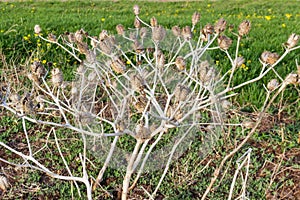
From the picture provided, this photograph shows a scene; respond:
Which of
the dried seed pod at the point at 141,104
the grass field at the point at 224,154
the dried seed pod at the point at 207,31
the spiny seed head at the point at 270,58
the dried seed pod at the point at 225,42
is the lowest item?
the grass field at the point at 224,154

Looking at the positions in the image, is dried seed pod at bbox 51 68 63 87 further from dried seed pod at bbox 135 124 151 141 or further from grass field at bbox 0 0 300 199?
grass field at bbox 0 0 300 199

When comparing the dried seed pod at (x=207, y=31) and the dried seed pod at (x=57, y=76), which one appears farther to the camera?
the dried seed pod at (x=207, y=31)

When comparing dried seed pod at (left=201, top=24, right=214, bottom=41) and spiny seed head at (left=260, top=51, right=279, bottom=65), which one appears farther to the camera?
dried seed pod at (left=201, top=24, right=214, bottom=41)

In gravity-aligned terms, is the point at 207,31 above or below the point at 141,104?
above

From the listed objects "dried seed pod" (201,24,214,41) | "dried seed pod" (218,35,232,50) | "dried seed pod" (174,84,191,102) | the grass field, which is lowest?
the grass field

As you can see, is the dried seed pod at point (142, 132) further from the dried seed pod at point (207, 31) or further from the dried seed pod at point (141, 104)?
the dried seed pod at point (207, 31)

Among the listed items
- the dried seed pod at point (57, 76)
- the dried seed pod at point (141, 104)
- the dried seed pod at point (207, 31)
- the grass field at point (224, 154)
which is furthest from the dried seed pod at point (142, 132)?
the grass field at point (224, 154)

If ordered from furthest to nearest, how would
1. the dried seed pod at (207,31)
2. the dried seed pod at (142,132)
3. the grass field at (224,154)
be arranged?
1. the grass field at (224,154)
2. the dried seed pod at (207,31)
3. the dried seed pod at (142,132)

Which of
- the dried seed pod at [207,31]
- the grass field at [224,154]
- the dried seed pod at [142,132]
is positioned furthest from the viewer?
the grass field at [224,154]

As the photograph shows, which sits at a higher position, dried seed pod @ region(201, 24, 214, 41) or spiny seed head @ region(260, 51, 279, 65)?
dried seed pod @ region(201, 24, 214, 41)

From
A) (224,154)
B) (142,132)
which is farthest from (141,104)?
(224,154)

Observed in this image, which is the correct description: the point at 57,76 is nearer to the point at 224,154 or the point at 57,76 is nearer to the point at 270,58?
the point at 270,58

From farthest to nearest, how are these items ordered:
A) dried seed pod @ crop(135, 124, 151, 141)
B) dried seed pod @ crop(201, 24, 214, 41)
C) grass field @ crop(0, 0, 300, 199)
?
grass field @ crop(0, 0, 300, 199)
dried seed pod @ crop(201, 24, 214, 41)
dried seed pod @ crop(135, 124, 151, 141)

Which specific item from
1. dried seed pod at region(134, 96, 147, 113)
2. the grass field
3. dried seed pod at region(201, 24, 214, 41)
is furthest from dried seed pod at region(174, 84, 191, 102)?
the grass field
